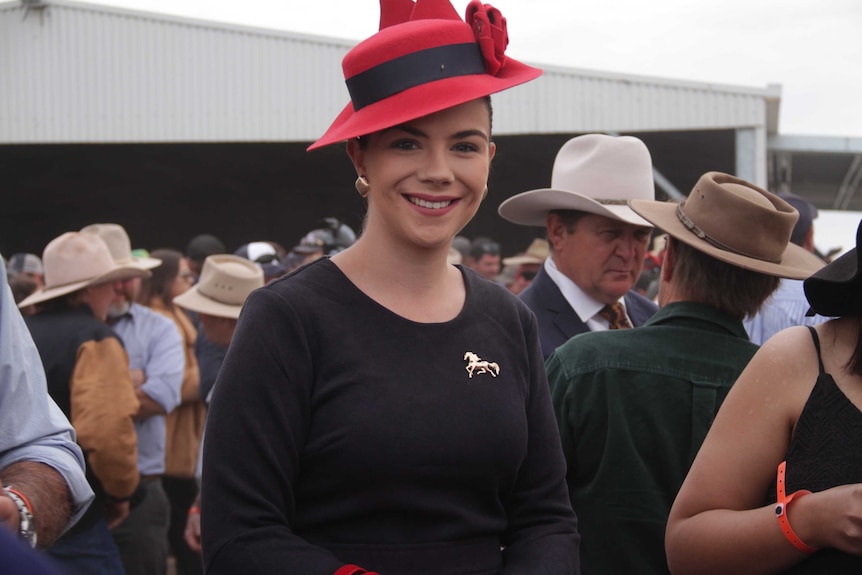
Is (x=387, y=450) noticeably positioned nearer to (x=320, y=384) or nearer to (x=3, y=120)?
(x=320, y=384)

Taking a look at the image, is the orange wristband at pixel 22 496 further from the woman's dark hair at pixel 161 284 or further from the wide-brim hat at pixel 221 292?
the woman's dark hair at pixel 161 284

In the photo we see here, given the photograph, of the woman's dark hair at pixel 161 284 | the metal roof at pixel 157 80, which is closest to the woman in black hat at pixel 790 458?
the woman's dark hair at pixel 161 284

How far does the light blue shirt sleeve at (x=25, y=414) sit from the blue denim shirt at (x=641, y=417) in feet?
4.29

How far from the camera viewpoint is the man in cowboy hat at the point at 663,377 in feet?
8.95

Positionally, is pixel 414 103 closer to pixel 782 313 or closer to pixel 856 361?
pixel 856 361

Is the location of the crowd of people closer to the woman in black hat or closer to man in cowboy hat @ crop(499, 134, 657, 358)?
the woman in black hat

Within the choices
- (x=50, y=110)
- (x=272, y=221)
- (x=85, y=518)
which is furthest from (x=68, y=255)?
(x=272, y=221)

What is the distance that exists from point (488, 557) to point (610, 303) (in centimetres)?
192

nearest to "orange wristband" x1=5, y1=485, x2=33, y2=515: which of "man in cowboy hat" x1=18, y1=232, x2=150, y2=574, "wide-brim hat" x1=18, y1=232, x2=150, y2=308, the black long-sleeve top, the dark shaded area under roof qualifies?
the black long-sleeve top

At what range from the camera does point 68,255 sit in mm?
5824

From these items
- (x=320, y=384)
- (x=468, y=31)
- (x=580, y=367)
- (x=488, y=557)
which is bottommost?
(x=488, y=557)

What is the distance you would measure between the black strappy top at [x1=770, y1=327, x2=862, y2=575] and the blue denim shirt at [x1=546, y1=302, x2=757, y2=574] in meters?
0.70

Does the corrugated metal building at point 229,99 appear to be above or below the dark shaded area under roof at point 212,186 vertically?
above

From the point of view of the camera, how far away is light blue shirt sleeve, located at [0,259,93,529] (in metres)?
2.15
